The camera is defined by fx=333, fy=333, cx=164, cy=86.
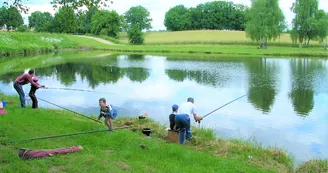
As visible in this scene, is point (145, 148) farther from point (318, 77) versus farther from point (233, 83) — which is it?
point (318, 77)

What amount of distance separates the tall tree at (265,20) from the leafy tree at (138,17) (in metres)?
65.8

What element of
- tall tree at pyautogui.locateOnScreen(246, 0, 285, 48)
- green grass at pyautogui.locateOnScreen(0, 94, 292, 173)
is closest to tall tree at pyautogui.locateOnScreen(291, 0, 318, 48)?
tall tree at pyautogui.locateOnScreen(246, 0, 285, 48)

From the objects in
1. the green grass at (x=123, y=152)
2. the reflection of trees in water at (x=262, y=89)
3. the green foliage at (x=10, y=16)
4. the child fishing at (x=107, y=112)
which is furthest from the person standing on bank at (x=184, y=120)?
the reflection of trees in water at (x=262, y=89)

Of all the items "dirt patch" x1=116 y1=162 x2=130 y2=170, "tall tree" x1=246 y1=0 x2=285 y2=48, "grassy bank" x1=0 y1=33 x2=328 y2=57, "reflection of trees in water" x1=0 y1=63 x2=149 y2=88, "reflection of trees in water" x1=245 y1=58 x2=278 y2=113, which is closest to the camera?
"dirt patch" x1=116 y1=162 x2=130 y2=170

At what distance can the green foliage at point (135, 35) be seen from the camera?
79500 millimetres

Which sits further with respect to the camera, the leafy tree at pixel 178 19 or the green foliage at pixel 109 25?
the leafy tree at pixel 178 19

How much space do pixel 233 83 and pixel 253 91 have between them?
368 centimetres

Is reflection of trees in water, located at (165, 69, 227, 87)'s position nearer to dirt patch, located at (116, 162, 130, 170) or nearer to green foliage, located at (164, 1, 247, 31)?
dirt patch, located at (116, 162, 130, 170)

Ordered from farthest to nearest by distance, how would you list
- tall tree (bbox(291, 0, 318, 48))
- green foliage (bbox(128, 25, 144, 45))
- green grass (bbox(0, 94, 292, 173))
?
green foliage (bbox(128, 25, 144, 45))
tall tree (bbox(291, 0, 318, 48))
green grass (bbox(0, 94, 292, 173))

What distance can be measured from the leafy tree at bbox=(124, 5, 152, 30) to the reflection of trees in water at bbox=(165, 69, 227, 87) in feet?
319

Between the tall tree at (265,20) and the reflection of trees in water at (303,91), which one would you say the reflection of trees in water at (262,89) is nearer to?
the reflection of trees in water at (303,91)

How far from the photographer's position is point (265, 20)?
65.4m

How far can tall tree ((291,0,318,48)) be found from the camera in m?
68.4

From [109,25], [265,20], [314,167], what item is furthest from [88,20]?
[109,25]
